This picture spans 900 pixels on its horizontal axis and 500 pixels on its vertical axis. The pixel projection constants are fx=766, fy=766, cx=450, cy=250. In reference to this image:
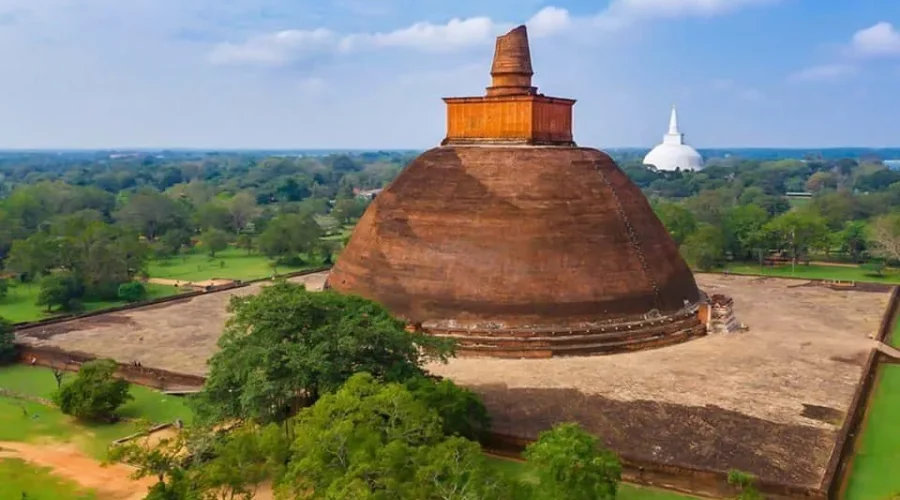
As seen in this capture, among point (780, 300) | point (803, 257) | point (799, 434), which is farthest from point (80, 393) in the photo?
point (803, 257)

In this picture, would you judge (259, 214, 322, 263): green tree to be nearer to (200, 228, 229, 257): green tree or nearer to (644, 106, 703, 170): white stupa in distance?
(200, 228, 229, 257): green tree

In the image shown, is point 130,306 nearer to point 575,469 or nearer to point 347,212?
point 575,469

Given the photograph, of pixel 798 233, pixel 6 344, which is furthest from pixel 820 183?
pixel 6 344

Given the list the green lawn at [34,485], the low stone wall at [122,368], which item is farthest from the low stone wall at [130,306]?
the green lawn at [34,485]

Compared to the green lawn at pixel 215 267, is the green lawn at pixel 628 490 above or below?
below

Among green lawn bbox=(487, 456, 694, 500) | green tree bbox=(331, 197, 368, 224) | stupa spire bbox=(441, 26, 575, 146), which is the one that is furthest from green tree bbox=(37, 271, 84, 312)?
green tree bbox=(331, 197, 368, 224)

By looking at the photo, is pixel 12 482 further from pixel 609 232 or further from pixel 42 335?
pixel 609 232

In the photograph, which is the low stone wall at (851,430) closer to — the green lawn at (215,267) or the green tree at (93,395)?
the green tree at (93,395)
